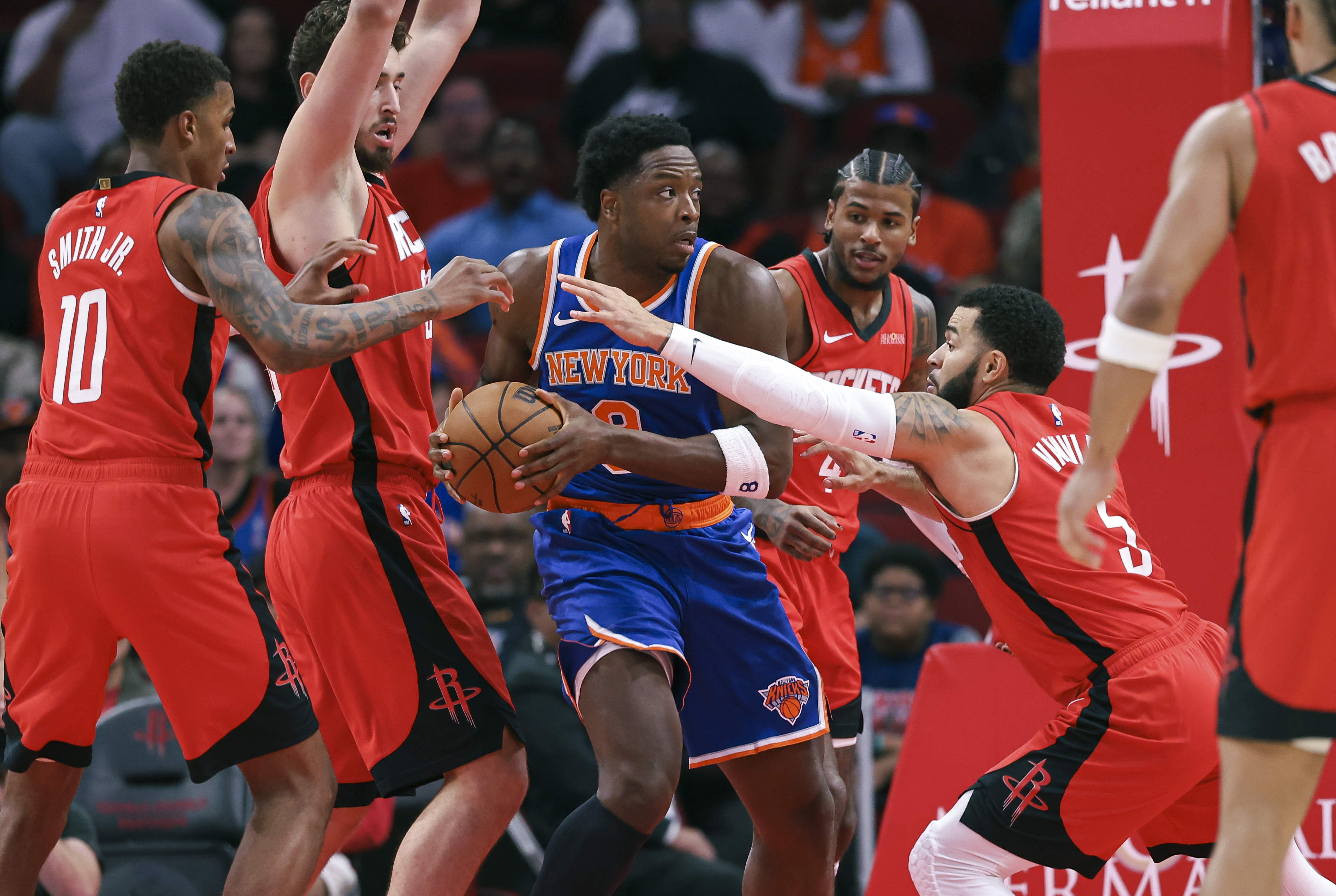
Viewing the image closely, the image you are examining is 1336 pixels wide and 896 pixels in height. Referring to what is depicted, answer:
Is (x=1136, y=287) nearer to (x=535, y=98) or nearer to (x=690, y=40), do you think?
(x=690, y=40)

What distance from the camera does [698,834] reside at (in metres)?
6.64

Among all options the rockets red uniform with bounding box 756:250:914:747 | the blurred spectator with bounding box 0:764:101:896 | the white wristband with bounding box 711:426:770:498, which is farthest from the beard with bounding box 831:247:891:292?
the blurred spectator with bounding box 0:764:101:896

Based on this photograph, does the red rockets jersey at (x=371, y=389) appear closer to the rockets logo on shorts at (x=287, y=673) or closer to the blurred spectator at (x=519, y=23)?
the rockets logo on shorts at (x=287, y=673)

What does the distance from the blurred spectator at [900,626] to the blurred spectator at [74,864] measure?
11.2 feet

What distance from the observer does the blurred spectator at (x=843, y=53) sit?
10.8m

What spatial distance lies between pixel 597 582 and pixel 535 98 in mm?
7928

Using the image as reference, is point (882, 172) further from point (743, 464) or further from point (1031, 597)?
point (1031, 597)

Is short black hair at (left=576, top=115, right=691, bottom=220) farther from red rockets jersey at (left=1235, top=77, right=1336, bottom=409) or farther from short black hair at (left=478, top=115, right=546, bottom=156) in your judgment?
short black hair at (left=478, top=115, right=546, bottom=156)

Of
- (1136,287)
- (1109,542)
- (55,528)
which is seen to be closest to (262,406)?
(55,528)

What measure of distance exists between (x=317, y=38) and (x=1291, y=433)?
9.70ft

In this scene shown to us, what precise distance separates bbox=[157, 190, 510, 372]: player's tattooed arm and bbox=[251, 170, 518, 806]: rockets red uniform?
267 millimetres

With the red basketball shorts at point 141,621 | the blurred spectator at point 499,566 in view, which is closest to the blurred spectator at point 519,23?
the blurred spectator at point 499,566

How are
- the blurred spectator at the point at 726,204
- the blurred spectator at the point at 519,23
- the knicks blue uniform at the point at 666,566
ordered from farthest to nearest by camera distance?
the blurred spectator at the point at 519,23 < the blurred spectator at the point at 726,204 < the knicks blue uniform at the point at 666,566

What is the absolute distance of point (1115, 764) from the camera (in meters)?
4.07
